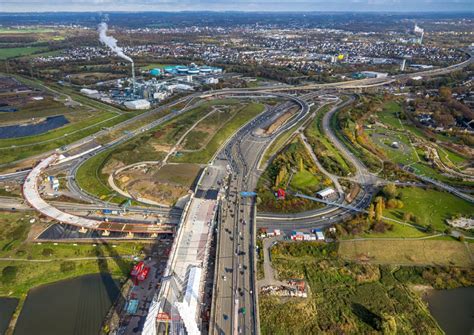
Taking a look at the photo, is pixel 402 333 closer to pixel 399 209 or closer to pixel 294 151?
pixel 399 209

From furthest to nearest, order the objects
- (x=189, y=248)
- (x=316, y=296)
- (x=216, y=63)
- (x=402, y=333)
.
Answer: (x=216, y=63), (x=189, y=248), (x=316, y=296), (x=402, y=333)

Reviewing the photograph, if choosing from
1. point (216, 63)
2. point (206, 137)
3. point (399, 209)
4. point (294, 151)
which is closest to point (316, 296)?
point (399, 209)

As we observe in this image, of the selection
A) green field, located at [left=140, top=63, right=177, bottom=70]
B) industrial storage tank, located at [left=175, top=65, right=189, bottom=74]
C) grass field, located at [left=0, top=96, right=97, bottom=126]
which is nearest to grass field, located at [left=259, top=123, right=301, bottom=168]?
grass field, located at [left=0, top=96, right=97, bottom=126]

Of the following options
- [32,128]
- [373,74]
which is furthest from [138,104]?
[373,74]

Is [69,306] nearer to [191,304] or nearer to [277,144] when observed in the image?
[191,304]

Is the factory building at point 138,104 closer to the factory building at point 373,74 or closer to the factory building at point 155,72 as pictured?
the factory building at point 155,72

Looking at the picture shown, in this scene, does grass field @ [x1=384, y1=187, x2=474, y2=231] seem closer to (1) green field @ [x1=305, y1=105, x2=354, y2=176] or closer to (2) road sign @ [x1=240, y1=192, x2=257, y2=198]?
(1) green field @ [x1=305, y1=105, x2=354, y2=176]
